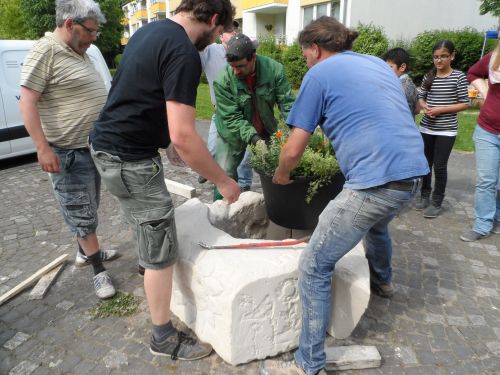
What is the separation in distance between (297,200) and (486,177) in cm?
226

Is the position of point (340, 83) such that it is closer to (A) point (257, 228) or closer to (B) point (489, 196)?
(A) point (257, 228)

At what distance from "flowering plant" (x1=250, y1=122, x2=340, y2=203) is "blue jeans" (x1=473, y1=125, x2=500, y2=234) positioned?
1.86m

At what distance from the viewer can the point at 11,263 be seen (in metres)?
3.53

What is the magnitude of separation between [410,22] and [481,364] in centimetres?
2032

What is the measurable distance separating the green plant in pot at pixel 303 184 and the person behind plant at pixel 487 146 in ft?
6.13

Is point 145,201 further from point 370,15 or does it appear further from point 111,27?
point 111,27

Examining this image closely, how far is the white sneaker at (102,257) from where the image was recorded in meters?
3.36

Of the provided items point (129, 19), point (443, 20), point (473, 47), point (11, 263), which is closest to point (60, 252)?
point (11, 263)

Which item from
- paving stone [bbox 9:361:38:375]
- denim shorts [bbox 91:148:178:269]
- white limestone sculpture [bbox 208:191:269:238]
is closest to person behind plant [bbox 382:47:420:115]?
white limestone sculpture [bbox 208:191:269:238]

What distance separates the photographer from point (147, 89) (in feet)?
6.12

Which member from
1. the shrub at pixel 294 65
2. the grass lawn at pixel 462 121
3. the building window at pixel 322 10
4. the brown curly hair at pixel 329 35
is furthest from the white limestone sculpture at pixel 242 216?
the building window at pixel 322 10

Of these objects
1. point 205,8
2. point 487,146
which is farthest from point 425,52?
point 205,8

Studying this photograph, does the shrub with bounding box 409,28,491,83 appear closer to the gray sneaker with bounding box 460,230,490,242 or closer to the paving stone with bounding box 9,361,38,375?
the gray sneaker with bounding box 460,230,490,242

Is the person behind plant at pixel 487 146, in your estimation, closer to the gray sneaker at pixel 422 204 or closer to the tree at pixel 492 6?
the gray sneaker at pixel 422 204
